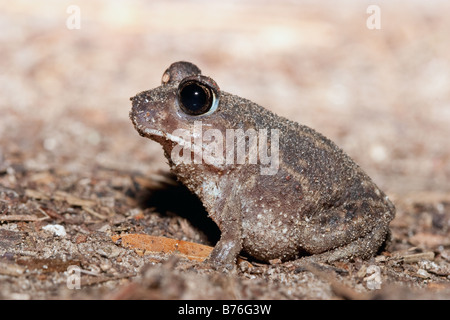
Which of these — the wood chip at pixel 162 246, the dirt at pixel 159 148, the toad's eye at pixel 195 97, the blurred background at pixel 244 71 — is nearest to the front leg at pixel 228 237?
the dirt at pixel 159 148

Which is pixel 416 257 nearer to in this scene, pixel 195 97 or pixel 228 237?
pixel 228 237

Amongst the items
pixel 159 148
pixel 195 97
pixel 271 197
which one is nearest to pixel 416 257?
pixel 271 197

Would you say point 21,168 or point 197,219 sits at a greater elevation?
point 21,168

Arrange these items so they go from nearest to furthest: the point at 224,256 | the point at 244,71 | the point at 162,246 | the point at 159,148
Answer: the point at 224,256
the point at 162,246
the point at 159,148
the point at 244,71

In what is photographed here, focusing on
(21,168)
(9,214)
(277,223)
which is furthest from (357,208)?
(21,168)

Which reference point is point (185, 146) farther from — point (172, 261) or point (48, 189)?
point (48, 189)

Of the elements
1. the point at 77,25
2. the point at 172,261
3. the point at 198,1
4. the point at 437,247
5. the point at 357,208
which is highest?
the point at 198,1

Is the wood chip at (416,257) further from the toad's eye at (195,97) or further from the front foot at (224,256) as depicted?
the toad's eye at (195,97)
